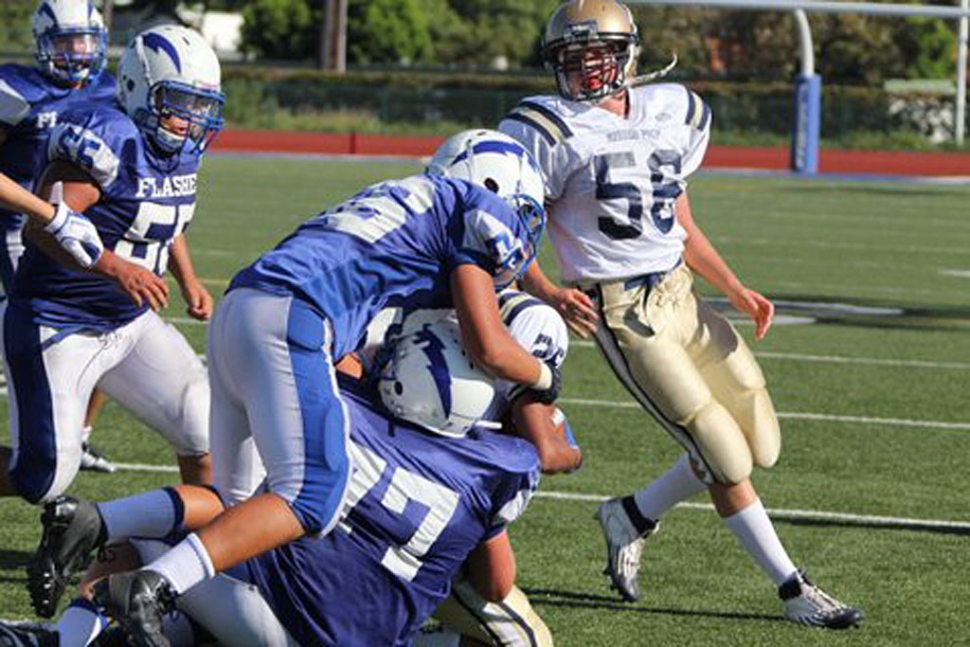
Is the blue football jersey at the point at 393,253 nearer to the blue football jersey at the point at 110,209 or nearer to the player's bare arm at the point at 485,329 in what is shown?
the player's bare arm at the point at 485,329

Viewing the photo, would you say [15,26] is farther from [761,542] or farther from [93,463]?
[761,542]

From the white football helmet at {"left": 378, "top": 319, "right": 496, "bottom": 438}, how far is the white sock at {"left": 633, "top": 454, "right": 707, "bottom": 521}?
168 centimetres

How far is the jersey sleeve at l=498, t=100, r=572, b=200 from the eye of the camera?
5742 mm

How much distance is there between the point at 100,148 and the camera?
543 cm

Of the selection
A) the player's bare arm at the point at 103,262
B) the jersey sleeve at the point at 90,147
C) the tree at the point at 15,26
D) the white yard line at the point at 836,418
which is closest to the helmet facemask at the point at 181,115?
the jersey sleeve at the point at 90,147

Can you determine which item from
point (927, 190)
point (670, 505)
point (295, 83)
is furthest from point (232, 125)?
point (670, 505)

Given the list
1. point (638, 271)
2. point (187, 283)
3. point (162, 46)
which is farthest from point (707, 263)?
point (162, 46)

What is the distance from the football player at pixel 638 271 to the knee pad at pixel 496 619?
44.1 inches

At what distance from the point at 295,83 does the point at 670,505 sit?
A: 117 ft

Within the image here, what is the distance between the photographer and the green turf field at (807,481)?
18.2 feet

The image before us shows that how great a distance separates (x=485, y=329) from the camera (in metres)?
4.20

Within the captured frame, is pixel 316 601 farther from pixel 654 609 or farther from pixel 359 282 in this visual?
pixel 654 609

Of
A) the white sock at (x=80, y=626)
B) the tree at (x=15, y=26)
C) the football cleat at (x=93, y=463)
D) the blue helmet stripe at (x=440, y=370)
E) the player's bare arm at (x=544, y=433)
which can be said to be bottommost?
the tree at (x=15, y=26)

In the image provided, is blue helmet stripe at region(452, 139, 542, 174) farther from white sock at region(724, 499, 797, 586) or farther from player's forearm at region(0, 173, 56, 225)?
white sock at region(724, 499, 797, 586)
